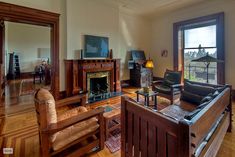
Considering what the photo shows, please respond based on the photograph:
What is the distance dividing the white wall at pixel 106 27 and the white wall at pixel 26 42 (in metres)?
6.06

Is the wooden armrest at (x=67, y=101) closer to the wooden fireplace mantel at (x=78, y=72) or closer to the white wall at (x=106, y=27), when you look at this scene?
the wooden fireplace mantel at (x=78, y=72)

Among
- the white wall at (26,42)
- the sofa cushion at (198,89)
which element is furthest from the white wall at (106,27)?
the white wall at (26,42)

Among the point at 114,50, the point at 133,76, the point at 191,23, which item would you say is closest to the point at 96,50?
the point at 114,50

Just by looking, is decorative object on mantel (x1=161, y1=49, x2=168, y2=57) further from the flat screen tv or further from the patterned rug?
the patterned rug

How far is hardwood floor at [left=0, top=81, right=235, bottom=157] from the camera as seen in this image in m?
2.03

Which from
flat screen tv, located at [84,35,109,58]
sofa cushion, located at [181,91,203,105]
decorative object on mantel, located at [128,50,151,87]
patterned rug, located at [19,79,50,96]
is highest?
flat screen tv, located at [84,35,109,58]

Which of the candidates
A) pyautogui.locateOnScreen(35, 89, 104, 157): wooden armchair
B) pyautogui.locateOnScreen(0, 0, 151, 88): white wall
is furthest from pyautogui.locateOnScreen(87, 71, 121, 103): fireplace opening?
pyautogui.locateOnScreen(35, 89, 104, 157): wooden armchair

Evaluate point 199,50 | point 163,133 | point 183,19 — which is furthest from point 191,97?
point 183,19

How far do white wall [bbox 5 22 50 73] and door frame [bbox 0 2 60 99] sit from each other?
5.88 metres

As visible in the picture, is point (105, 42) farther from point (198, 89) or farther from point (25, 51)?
point (25, 51)

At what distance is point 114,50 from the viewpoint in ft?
17.6

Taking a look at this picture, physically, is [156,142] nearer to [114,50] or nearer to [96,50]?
[96,50]

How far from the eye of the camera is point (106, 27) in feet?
16.6

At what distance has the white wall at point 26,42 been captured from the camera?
8.34 m
